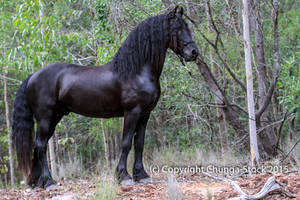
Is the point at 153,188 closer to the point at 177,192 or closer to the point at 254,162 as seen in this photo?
the point at 177,192

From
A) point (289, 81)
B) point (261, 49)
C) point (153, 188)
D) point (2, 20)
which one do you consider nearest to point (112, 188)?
point (153, 188)

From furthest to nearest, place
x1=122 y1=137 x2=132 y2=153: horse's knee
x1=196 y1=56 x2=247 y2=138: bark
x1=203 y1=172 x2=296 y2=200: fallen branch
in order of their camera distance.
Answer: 1. x1=196 y1=56 x2=247 y2=138: bark
2. x1=122 y1=137 x2=132 y2=153: horse's knee
3. x1=203 y1=172 x2=296 y2=200: fallen branch

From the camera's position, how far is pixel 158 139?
440 inches

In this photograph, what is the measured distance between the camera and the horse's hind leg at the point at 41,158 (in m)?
4.62

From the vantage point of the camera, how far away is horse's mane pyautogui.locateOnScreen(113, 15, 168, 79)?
438cm

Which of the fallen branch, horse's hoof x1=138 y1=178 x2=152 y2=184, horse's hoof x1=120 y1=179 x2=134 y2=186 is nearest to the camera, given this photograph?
the fallen branch

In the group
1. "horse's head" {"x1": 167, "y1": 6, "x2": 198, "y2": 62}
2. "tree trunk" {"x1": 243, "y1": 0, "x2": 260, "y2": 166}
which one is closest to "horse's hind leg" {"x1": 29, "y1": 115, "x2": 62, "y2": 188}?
"horse's head" {"x1": 167, "y1": 6, "x2": 198, "y2": 62}

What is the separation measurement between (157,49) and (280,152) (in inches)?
133

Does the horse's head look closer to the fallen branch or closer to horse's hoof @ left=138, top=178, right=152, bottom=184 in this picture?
horse's hoof @ left=138, top=178, right=152, bottom=184

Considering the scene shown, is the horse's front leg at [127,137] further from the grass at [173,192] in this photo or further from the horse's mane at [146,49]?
the grass at [173,192]

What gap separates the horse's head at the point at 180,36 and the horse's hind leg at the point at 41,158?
206 centimetres

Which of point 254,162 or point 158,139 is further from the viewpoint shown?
point 158,139

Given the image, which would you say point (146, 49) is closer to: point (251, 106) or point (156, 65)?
point (156, 65)

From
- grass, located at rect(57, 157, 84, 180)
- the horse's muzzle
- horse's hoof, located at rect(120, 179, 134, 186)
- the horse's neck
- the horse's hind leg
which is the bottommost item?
grass, located at rect(57, 157, 84, 180)
